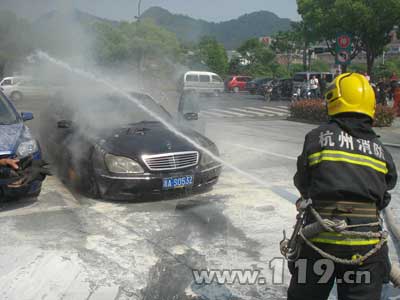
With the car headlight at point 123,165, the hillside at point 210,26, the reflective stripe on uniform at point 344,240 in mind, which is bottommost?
the car headlight at point 123,165

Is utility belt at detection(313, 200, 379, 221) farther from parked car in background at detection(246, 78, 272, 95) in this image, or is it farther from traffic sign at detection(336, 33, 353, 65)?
parked car in background at detection(246, 78, 272, 95)

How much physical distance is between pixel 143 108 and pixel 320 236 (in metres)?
5.42

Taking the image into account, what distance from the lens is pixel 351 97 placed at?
2.52 m

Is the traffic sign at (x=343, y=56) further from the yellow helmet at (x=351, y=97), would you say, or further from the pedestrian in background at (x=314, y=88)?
the yellow helmet at (x=351, y=97)

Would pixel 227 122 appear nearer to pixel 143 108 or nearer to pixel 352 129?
pixel 143 108

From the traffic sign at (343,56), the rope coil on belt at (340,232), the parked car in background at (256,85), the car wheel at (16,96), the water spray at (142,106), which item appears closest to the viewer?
the rope coil on belt at (340,232)

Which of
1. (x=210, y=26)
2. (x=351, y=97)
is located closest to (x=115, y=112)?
(x=351, y=97)

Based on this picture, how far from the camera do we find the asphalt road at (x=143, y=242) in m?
3.80

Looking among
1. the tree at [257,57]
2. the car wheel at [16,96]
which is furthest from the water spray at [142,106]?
the tree at [257,57]

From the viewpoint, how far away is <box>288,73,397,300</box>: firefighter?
2.40m

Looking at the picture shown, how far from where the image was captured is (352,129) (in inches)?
98.0

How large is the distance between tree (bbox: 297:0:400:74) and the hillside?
14.6 feet

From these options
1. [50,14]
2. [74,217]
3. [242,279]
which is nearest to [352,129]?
[242,279]

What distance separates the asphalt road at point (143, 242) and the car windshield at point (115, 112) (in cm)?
109
